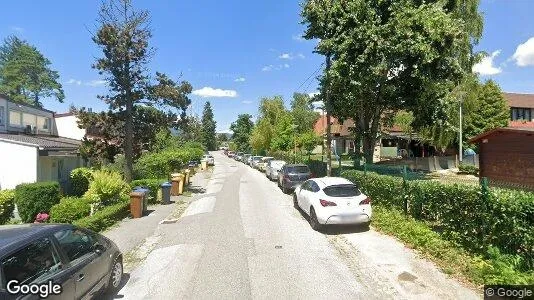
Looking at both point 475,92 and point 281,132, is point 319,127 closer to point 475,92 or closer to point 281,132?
point 281,132

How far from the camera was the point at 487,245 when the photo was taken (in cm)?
791

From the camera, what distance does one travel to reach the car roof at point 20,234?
4.79 metres

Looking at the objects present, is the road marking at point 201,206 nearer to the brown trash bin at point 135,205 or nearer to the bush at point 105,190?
the brown trash bin at point 135,205

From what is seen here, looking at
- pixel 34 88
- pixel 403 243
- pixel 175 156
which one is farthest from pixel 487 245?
pixel 34 88

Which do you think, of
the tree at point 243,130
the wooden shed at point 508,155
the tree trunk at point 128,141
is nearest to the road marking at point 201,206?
Answer: the tree trunk at point 128,141

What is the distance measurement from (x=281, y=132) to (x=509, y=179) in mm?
30509

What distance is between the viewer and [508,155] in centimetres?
1975

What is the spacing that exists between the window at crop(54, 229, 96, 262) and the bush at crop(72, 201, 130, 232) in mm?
5678

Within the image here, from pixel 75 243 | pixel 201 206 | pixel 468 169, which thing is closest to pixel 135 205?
pixel 201 206

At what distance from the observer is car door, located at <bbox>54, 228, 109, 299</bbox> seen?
566 centimetres

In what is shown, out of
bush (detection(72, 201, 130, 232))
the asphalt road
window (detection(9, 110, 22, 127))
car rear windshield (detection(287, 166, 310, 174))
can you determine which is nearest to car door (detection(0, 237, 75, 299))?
the asphalt road

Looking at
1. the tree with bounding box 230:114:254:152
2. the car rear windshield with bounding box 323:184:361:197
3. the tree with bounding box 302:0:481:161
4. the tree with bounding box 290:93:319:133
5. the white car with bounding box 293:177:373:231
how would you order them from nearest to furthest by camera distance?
the white car with bounding box 293:177:373:231
the car rear windshield with bounding box 323:184:361:197
the tree with bounding box 302:0:481:161
the tree with bounding box 290:93:319:133
the tree with bounding box 230:114:254:152

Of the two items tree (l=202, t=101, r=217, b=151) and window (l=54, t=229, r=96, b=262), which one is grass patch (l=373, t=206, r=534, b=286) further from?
tree (l=202, t=101, r=217, b=151)

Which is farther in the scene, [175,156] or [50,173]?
[175,156]
